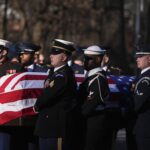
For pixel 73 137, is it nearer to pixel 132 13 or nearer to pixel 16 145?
pixel 16 145

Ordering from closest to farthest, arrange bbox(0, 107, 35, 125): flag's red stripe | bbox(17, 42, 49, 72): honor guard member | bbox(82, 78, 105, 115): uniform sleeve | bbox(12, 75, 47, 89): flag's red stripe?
bbox(82, 78, 105, 115): uniform sleeve < bbox(0, 107, 35, 125): flag's red stripe < bbox(12, 75, 47, 89): flag's red stripe < bbox(17, 42, 49, 72): honor guard member

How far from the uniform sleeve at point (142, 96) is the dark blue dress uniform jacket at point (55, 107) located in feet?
2.62

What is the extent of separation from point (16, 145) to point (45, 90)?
1.94 metres

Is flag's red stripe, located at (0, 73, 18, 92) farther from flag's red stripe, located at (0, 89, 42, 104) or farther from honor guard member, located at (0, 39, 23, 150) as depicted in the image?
honor guard member, located at (0, 39, 23, 150)

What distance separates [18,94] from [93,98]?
100cm

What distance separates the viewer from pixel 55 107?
32.0ft

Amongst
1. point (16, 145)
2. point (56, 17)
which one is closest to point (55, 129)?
point (16, 145)

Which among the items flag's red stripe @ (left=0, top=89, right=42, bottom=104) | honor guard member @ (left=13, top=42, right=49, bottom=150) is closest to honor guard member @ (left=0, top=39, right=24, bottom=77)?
honor guard member @ (left=13, top=42, right=49, bottom=150)

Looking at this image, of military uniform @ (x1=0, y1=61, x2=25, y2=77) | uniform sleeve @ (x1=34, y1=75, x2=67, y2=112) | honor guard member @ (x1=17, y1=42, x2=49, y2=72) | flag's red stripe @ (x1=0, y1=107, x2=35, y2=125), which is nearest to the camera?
uniform sleeve @ (x1=34, y1=75, x2=67, y2=112)

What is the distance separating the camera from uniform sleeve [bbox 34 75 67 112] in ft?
31.8

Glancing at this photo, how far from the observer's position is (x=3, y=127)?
11.1 metres

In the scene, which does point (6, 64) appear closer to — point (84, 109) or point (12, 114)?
point (12, 114)

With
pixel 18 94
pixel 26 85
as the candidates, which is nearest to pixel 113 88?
pixel 26 85

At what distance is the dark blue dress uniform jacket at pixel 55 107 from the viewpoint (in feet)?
31.9
